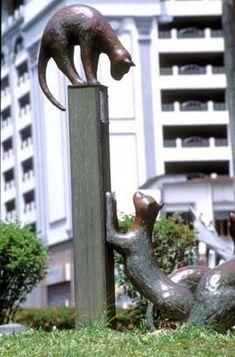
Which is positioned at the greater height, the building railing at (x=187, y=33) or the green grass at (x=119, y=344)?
the building railing at (x=187, y=33)

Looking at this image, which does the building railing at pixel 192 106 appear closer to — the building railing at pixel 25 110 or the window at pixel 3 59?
the building railing at pixel 25 110

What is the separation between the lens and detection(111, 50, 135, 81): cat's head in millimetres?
9859

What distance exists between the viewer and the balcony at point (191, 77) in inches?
1730

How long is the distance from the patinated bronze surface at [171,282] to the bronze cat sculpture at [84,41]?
1.27 m

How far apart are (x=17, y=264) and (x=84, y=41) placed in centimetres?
531

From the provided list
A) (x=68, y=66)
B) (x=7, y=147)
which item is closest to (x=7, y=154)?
(x=7, y=147)

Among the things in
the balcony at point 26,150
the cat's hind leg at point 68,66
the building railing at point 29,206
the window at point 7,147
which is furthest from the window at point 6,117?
the cat's hind leg at point 68,66

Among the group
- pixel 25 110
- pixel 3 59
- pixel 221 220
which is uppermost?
pixel 3 59

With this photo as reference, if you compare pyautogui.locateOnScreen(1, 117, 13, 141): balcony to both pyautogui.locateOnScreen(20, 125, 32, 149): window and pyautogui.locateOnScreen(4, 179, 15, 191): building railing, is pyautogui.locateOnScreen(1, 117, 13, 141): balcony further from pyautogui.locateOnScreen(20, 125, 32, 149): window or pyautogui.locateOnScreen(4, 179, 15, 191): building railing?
pyautogui.locateOnScreen(4, 179, 15, 191): building railing

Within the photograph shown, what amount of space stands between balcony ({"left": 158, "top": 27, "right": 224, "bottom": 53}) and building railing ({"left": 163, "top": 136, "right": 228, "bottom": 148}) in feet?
12.0

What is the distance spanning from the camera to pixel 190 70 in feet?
145

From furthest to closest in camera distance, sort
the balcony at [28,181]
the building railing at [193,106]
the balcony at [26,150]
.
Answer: the balcony at [26,150] → the balcony at [28,181] → the building railing at [193,106]

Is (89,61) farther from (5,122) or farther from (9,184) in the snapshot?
(5,122)

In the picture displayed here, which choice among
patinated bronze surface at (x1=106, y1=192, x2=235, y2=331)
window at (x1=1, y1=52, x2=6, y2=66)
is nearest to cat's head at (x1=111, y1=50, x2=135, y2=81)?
patinated bronze surface at (x1=106, y1=192, x2=235, y2=331)
